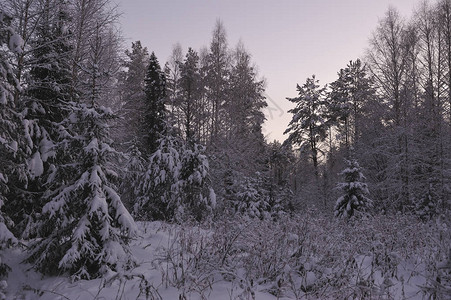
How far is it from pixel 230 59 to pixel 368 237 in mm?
20120

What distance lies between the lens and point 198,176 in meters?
11.5

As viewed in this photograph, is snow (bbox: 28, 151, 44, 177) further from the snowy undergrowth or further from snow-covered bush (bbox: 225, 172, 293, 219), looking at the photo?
snow-covered bush (bbox: 225, 172, 293, 219)

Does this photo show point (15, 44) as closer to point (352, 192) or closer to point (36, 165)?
point (36, 165)

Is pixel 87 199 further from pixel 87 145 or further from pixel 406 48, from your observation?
pixel 406 48

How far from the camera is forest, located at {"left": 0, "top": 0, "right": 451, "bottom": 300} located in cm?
463

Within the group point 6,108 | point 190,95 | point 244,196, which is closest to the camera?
point 6,108

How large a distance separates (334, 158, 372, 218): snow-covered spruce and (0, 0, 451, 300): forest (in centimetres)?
9

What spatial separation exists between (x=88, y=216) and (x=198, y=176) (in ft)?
21.1

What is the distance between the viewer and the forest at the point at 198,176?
15.2 ft

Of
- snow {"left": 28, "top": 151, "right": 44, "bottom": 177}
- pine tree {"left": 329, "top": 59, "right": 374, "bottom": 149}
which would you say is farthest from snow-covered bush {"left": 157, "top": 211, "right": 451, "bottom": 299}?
pine tree {"left": 329, "top": 59, "right": 374, "bottom": 149}

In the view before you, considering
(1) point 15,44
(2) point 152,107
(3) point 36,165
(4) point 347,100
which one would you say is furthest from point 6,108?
(4) point 347,100

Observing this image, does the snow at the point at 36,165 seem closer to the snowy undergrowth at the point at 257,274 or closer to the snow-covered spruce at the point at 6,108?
the snow-covered spruce at the point at 6,108

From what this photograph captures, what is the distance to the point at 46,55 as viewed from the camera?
7930mm

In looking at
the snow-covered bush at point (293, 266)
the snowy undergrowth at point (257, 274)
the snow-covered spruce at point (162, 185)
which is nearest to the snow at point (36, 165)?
the snowy undergrowth at point (257, 274)
